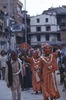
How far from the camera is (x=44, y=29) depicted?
101 metres

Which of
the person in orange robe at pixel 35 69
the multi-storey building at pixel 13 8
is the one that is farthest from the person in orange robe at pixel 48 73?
the multi-storey building at pixel 13 8

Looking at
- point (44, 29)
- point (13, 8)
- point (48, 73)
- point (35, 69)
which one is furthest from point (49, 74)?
point (44, 29)

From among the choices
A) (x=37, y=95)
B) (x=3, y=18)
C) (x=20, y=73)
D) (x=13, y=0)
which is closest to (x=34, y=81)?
(x=37, y=95)

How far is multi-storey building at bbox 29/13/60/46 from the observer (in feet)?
328

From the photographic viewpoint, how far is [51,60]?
36.2ft

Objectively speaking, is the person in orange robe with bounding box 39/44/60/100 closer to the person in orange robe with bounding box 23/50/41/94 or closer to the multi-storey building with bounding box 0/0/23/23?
the person in orange robe with bounding box 23/50/41/94

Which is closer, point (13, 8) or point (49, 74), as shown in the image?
point (49, 74)

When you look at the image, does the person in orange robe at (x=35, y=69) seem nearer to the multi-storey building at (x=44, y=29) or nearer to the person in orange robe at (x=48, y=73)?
the person in orange robe at (x=48, y=73)

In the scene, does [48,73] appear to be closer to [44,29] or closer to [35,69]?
[35,69]

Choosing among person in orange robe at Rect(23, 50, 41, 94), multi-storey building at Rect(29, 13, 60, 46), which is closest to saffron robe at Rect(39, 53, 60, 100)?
person in orange robe at Rect(23, 50, 41, 94)

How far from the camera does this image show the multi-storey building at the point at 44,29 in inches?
3932

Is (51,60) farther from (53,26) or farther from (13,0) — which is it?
(53,26)

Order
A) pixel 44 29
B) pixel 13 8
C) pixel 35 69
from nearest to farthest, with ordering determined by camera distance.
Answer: pixel 35 69 < pixel 13 8 < pixel 44 29

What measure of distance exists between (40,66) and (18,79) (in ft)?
2.25
